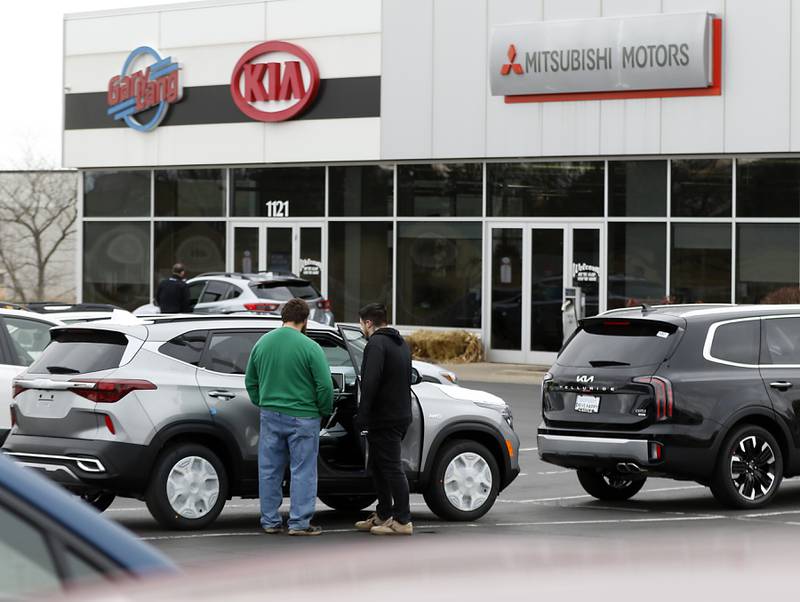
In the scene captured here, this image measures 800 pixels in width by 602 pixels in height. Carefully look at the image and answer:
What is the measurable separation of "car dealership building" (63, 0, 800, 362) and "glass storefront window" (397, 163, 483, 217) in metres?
0.04

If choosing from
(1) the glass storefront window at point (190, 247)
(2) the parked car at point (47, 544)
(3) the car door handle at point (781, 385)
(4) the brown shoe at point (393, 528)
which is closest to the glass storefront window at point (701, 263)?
(1) the glass storefront window at point (190, 247)

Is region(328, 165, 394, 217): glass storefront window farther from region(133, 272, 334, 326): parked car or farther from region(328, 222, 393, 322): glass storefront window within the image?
region(133, 272, 334, 326): parked car

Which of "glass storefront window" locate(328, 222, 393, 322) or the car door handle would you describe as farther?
"glass storefront window" locate(328, 222, 393, 322)

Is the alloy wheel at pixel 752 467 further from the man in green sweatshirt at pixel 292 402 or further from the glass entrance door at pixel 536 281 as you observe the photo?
the glass entrance door at pixel 536 281

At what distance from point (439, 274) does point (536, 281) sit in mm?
2311

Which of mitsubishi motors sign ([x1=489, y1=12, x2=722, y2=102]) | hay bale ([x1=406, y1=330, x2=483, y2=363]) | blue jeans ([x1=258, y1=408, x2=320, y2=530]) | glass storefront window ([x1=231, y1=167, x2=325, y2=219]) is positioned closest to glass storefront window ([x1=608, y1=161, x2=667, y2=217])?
mitsubishi motors sign ([x1=489, y1=12, x2=722, y2=102])

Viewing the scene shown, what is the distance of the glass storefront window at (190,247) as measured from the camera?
105 ft

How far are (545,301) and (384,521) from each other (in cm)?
1686

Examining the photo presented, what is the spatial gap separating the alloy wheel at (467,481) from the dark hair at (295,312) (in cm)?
185

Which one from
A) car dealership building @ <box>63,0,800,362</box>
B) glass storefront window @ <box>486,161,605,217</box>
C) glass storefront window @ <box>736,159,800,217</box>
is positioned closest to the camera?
glass storefront window @ <box>736,159,800,217</box>

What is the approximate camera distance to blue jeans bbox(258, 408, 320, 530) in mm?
10758

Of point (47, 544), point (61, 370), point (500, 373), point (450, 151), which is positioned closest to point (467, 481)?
point (61, 370)

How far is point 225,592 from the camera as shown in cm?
197

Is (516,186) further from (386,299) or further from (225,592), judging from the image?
(225,592)
